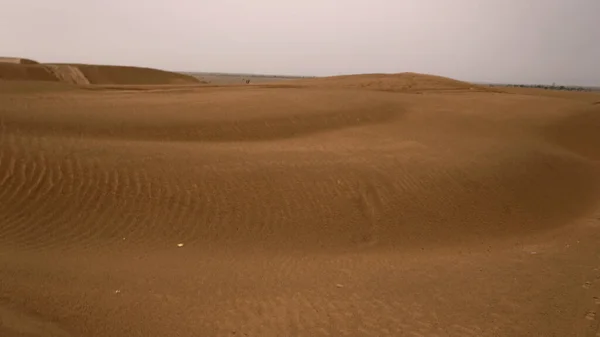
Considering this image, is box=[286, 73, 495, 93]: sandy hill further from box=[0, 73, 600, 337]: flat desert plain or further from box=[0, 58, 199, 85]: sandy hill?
box=[0, 58, 199, 85]: sandy hill

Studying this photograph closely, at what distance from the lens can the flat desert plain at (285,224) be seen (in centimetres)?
473

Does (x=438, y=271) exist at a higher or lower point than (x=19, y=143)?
lower

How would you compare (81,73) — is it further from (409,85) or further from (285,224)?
(285,224)

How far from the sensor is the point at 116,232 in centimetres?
697

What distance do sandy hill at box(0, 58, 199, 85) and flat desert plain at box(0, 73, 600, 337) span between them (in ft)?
79.8

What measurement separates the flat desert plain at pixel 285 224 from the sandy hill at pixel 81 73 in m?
24.3

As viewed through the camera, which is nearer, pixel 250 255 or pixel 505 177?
pixel 250 255

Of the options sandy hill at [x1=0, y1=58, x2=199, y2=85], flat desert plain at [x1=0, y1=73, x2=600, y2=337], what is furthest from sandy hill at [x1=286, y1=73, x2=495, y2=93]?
sandy hill at [x1=0, y1=58, x2=199, y2=85]

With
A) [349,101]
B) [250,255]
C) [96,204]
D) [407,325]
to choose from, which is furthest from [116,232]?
[349,101]

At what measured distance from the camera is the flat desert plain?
15.5 feet

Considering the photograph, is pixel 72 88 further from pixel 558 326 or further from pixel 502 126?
pixel 558 326

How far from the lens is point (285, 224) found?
7.65m

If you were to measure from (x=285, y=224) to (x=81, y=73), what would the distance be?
127 ft

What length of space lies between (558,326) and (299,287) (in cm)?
273
